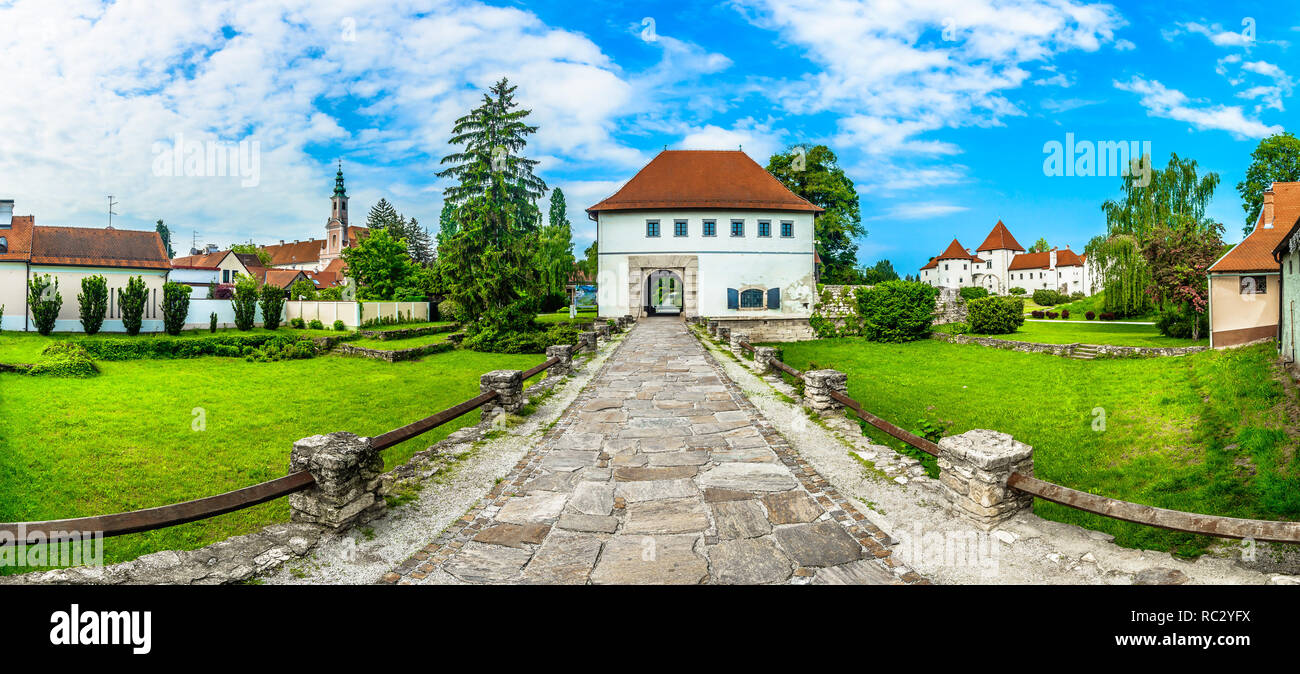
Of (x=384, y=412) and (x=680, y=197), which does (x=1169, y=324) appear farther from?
(x=384, y=412)

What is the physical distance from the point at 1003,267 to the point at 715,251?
247ft

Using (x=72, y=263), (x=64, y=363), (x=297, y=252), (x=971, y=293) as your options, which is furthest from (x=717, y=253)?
(x=297, y=252)

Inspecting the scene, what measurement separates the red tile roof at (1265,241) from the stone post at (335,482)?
27.2 metres

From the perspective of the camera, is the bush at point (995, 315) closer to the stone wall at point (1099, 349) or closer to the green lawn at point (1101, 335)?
the green lawn at point (1101, 335)

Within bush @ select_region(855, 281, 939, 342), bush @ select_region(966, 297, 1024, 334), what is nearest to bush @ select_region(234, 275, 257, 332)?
bush @ select_region(855, 281, 939, 342)

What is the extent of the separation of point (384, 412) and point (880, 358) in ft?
61.5

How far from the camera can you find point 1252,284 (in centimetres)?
1953

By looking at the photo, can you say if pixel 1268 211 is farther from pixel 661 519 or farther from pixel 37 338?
pixel 37 338

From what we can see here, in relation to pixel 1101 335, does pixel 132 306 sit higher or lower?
higher

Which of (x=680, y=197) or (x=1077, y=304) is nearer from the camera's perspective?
(x=680, y=197)

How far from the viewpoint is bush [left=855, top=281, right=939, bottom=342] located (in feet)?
96.6

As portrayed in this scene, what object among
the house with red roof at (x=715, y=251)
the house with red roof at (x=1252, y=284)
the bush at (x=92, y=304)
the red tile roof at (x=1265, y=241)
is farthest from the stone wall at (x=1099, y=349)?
the bush at (x=92, y=304)

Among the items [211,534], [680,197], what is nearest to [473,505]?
[211,534]

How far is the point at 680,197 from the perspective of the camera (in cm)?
3192
